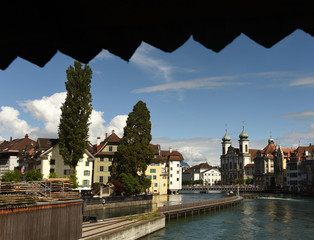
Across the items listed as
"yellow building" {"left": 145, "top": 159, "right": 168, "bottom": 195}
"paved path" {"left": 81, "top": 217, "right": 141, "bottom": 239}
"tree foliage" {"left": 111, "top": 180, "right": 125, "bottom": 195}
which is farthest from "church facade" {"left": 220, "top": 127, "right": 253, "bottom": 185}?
"paved path" {"left": 81, "top": 217, "right": 141, "bottom": 239}

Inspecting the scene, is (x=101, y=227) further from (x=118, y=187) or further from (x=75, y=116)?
(x=118, y=187)

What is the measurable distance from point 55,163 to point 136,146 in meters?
16.9

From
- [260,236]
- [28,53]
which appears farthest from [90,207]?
[28,53]

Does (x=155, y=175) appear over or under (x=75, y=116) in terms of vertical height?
under

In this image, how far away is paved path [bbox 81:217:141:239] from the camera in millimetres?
27322

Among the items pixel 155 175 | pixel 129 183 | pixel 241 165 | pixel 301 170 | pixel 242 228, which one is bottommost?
pixel 242 228

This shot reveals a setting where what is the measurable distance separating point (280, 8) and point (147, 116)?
74.9 metres

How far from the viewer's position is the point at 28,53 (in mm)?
3027

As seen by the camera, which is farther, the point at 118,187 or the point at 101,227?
the point at 118,187

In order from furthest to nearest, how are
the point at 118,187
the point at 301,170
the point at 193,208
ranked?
the point at 301,170 → the point at 118,187 → the point at 193,208

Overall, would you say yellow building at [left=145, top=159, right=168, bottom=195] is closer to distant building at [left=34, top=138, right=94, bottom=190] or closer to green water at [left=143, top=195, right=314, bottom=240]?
distant building at [left=34, top=138, right=94, bottom=190]

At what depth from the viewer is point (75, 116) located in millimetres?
56812

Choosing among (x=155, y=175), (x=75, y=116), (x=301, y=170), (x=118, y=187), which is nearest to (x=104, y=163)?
(x=118, y=187)

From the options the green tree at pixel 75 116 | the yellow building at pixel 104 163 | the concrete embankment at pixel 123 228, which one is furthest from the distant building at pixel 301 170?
the concrete embankment at pixel 123 228
